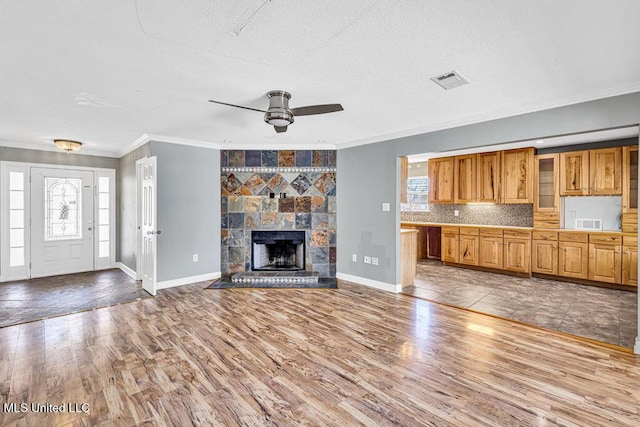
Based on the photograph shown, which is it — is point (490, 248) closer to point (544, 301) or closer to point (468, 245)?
point (468, 245)

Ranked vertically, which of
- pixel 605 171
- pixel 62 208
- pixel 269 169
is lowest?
pixel 62 208

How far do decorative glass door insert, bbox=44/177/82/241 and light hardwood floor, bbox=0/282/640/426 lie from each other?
3.14 meters

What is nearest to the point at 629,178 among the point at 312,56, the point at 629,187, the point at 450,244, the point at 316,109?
the point at 629,187

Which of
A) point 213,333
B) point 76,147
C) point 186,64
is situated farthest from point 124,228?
point 186,64

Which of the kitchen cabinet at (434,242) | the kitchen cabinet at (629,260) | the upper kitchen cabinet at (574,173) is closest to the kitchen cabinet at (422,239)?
the kitchen cabinet at (434,242)

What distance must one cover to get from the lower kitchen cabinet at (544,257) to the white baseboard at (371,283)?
9.54ft

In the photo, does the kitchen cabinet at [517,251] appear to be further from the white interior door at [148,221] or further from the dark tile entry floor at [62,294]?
the dark tile entry floor at [62,294]

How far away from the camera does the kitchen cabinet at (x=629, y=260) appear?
4.56m

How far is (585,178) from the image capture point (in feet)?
16.9

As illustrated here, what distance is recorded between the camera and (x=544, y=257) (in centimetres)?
540

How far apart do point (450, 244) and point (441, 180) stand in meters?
1.53

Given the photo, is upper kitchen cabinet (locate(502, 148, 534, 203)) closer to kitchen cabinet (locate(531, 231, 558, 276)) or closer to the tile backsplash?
the tile backsplash

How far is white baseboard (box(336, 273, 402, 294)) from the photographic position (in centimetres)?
467

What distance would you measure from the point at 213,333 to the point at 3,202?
17.2ft
